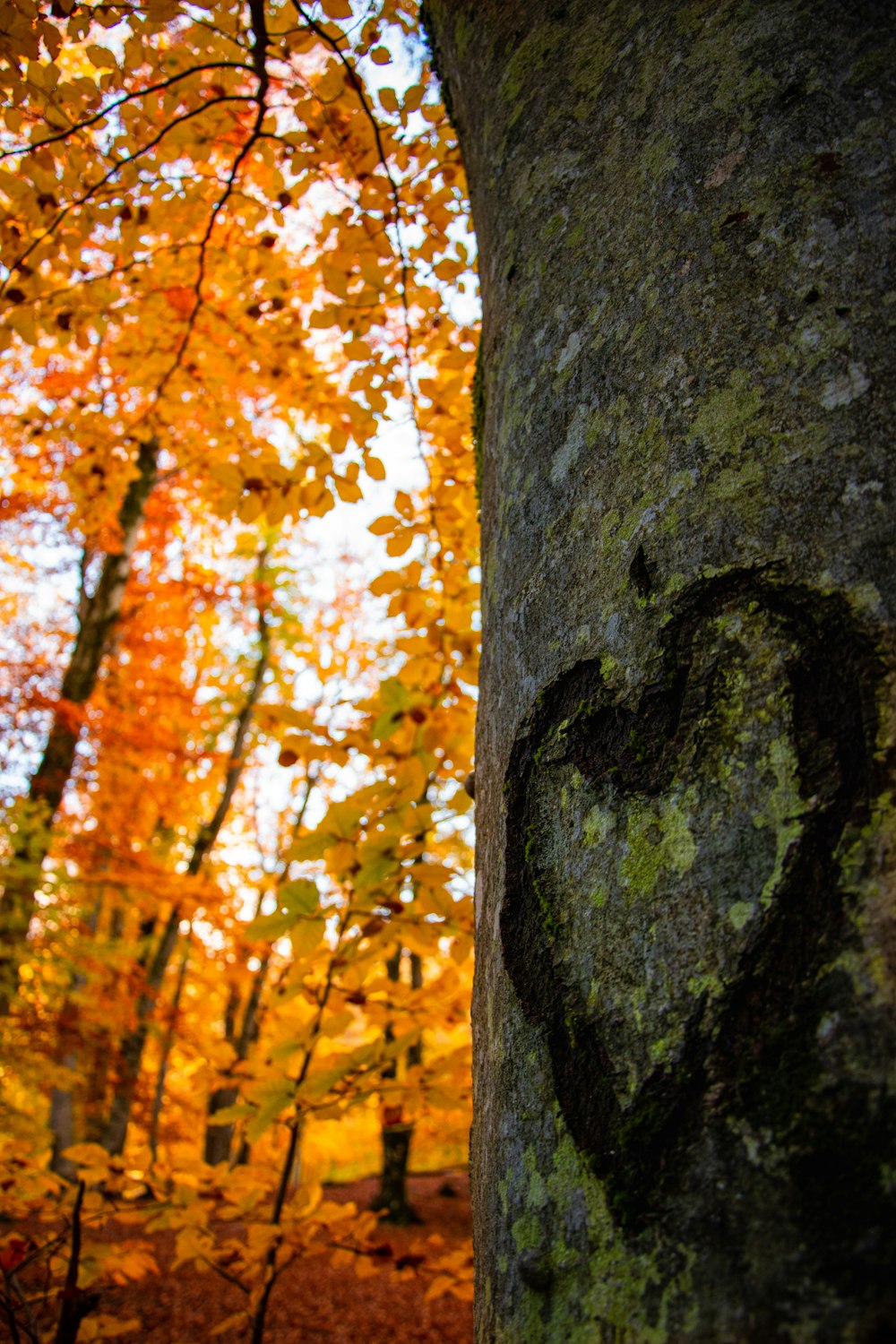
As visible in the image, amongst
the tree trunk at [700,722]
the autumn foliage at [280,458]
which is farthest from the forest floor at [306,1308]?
the tree trunk at [700,722]

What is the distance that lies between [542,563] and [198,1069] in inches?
83.7

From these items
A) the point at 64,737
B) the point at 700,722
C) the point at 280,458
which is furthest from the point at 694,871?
the point at 64,737

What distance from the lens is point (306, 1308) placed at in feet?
16.3

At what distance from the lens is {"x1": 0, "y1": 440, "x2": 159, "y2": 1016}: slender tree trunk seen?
5379 millimetres

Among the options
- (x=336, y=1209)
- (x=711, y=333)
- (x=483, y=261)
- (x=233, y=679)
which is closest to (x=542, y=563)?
(x=711, y=333)

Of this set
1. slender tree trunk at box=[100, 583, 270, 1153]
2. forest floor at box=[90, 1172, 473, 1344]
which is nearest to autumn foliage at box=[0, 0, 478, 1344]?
forest floor at box=[90, 1172, 473, 1344]

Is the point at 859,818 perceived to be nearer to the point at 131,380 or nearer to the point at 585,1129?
the point at 585,1129

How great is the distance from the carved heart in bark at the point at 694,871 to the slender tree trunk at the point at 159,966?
5520 mm

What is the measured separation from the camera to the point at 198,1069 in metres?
2.23

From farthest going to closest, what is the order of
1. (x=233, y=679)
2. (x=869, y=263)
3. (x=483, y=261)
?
1. (x=233, y=679)
2. (x=483, y=261)
3. (x=869, y=263)

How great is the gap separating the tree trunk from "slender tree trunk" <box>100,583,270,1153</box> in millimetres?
5396

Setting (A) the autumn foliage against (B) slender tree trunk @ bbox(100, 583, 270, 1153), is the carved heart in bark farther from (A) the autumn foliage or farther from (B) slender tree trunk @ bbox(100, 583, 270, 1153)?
(B) slender tree trunk @ bbox(100, 583, 270, 1153)

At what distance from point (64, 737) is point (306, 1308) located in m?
4.95

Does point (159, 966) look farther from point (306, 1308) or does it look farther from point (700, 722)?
point (700, 722)
